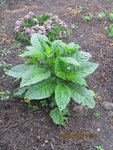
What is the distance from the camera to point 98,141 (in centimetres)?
345

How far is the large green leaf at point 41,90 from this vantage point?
11.0ft

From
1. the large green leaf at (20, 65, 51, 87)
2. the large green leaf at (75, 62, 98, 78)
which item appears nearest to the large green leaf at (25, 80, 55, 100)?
the large green leaf at (20, 65, 51, 87)

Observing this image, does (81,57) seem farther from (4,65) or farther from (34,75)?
(4,65)

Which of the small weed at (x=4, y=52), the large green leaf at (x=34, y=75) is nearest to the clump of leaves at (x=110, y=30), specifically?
the small weed at (x=4, y=52)

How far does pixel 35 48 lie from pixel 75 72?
0.54 meters

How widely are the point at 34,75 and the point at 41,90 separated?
18 centimetres

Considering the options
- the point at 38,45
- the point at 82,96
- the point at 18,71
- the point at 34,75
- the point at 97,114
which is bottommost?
the point at 97,114

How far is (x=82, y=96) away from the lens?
3.45m

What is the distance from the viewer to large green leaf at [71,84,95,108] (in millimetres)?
3406

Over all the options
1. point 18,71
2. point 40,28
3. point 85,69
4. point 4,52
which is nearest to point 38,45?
point 18,71

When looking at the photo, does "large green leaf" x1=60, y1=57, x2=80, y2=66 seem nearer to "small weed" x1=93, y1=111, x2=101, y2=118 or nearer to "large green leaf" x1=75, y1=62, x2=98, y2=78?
"large green leaf" x1=75, y1=62, x2=98, y2=78

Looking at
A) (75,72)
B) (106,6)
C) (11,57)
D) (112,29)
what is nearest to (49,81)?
(75,72)

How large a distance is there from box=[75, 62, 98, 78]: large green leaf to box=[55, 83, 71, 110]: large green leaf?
220mm

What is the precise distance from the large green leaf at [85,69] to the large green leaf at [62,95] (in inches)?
8.7
